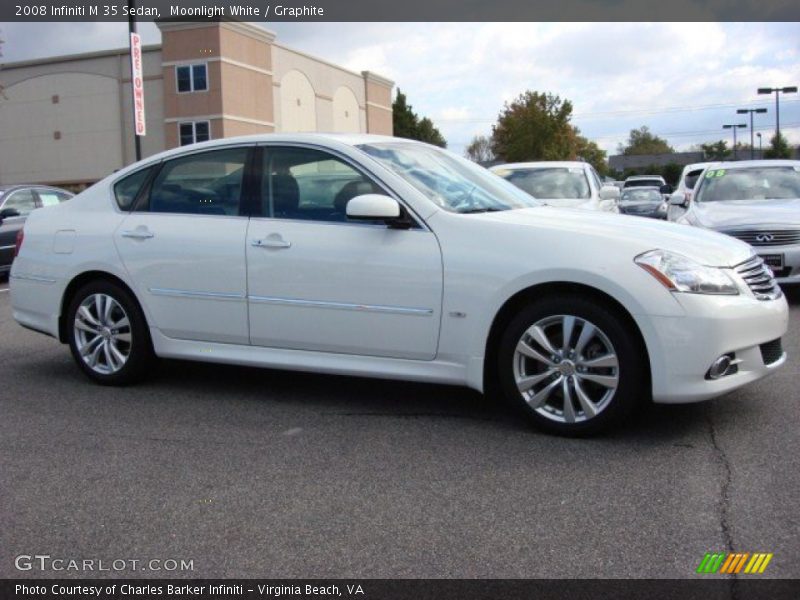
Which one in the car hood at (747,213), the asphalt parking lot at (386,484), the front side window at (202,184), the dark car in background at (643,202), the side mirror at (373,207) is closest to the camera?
the asphalt parking lot at (386,484)

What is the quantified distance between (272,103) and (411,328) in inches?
1897

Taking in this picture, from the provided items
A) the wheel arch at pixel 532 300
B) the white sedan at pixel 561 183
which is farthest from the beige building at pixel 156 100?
the wheel arch at pixel 532 300

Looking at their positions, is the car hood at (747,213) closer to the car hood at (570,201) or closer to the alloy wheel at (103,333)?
the car hood at (570,201)

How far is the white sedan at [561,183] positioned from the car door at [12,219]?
7.18m

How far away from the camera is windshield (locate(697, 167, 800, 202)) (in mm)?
10211

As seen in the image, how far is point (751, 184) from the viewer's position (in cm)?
1047

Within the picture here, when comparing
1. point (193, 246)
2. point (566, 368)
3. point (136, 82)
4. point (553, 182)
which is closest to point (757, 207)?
point (553, 182)

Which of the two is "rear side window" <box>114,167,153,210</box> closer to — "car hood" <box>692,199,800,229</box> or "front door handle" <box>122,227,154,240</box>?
"front door handle" <box>122,227,154,240</box>

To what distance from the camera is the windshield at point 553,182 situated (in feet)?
37.5

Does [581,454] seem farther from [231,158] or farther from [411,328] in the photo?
[231,158]

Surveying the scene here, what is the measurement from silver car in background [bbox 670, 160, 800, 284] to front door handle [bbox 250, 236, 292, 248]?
5.45m

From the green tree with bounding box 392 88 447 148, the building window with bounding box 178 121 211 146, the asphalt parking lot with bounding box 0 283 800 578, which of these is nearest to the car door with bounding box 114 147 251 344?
the asphalt parking lot with bounding box 0 283 800 578

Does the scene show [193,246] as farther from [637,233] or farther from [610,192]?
[610,192]
